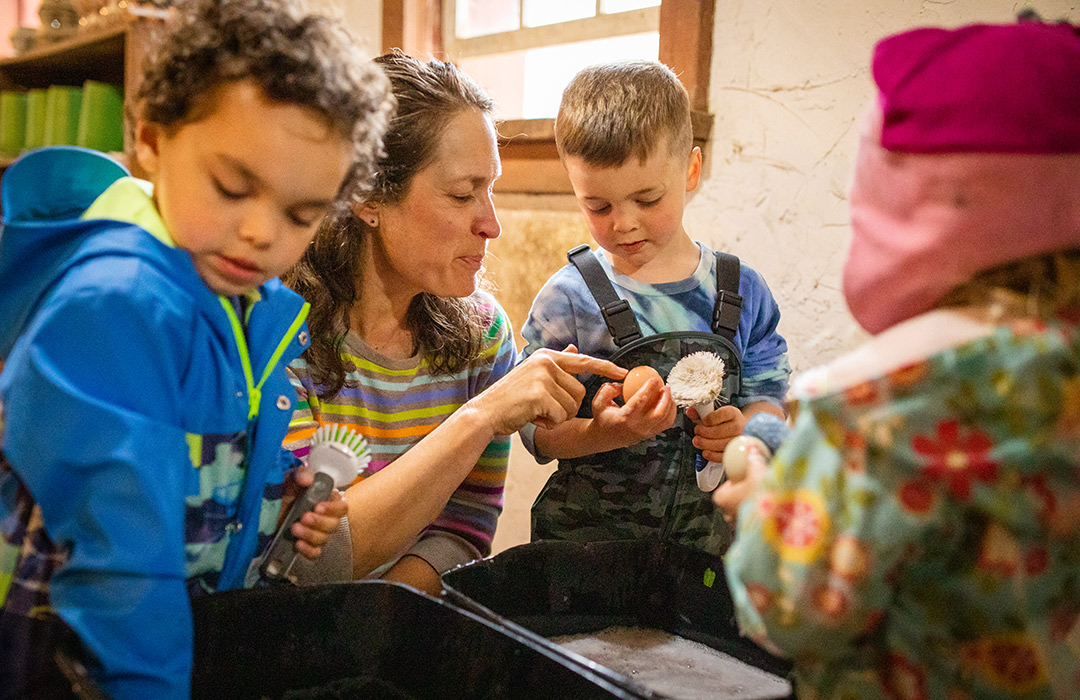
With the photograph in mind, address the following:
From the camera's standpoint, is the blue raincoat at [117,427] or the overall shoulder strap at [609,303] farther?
the overall shoulder strap at [609,303]

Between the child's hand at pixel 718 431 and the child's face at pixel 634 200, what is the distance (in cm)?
31

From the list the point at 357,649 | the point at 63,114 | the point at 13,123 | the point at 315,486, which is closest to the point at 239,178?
the point at 315,486

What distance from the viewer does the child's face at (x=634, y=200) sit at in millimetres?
1308

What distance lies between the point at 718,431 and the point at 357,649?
577 mm

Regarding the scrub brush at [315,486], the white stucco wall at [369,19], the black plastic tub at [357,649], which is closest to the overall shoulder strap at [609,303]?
the scrub brush at [315,486]

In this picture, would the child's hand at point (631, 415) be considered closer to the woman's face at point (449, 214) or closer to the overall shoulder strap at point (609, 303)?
the overall shoulder strap at point (609, 303)

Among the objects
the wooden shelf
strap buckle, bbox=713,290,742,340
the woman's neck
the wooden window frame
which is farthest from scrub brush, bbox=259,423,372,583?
the wooden shelf

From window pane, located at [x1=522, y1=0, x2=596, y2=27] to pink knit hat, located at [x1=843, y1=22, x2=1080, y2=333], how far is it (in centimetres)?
190

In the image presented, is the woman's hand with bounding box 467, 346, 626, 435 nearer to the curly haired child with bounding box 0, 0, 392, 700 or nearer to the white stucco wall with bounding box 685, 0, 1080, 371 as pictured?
the curly haired child with bounding box 0, 0, 392, 700

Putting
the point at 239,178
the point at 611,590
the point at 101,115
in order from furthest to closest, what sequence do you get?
1. the point at 101,115
2. the point at 611,590
3. the point at 239,178

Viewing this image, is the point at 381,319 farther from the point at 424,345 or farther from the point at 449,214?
the point at 449,214

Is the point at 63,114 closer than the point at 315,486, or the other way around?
the point at 315,486

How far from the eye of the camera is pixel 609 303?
132cm

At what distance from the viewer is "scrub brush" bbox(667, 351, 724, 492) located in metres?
1.20
